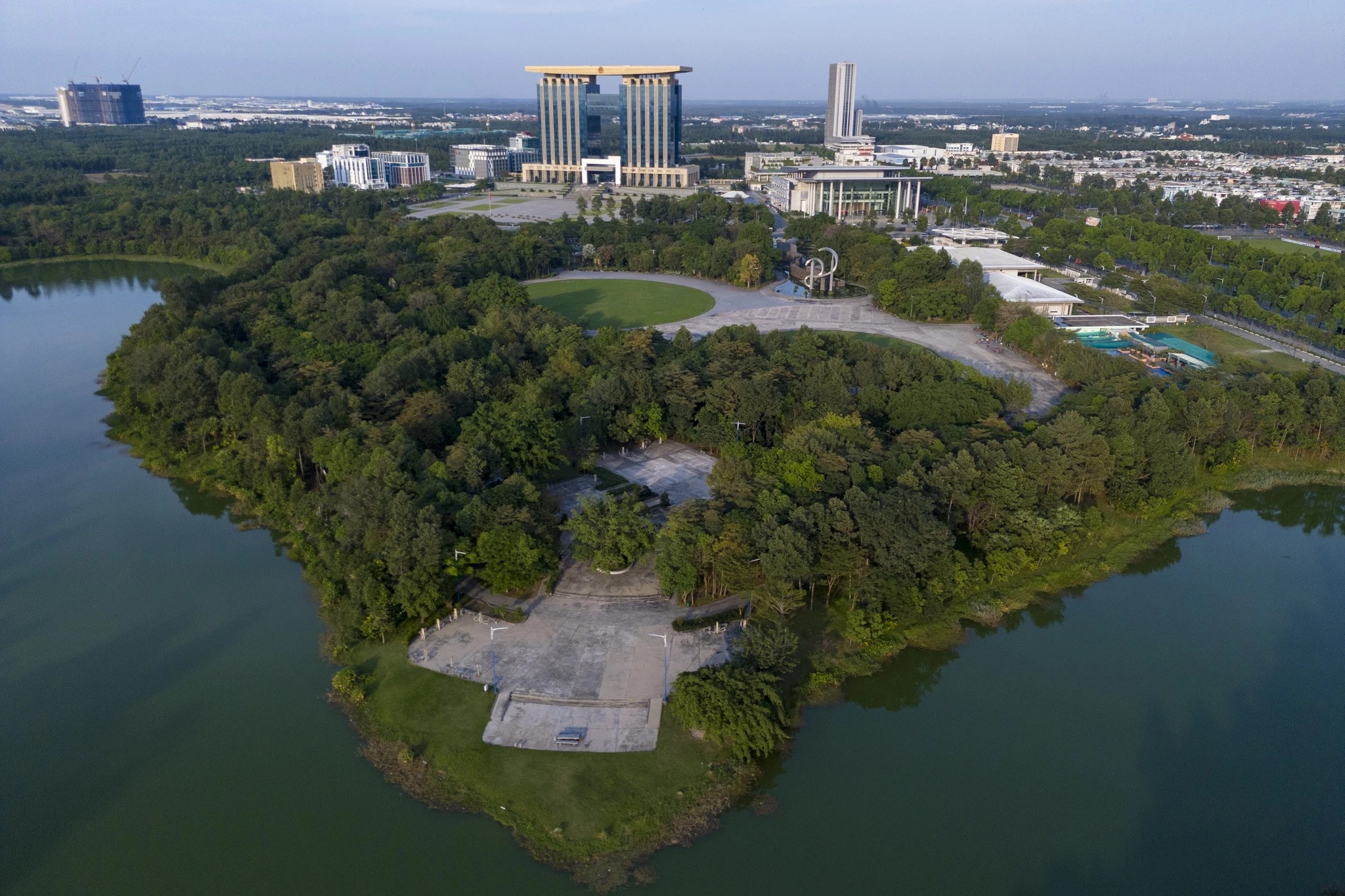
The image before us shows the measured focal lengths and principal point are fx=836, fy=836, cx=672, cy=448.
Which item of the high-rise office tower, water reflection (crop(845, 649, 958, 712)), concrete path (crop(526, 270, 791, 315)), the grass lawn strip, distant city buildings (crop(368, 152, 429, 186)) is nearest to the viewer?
water reflection (crop(845, 649, 958, 712))

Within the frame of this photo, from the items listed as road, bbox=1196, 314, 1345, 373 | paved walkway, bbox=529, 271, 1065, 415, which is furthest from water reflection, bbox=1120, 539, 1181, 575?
road, bbox=1196, 314, 1345, 373

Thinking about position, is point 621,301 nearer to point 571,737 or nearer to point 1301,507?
point 1301,507

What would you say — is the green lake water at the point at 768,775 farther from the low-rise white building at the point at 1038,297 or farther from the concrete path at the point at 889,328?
the low-rise white building at the point at 1038,297

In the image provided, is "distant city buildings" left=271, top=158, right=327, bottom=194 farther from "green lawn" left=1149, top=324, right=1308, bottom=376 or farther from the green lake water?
"green lawn" left=1149, top=324, right=1308, bottom=376

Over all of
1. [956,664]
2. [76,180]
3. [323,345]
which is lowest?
[956,664]

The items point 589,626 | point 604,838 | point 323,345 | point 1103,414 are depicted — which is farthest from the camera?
point 323,345

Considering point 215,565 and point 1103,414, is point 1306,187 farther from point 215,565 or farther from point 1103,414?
point 215,565

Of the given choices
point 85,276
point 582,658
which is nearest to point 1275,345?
point 582,658

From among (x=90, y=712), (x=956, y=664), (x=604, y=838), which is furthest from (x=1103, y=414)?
(x=90, y=712)
